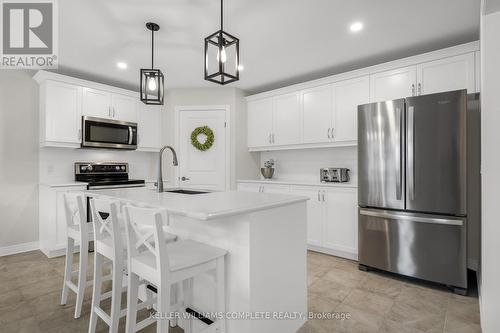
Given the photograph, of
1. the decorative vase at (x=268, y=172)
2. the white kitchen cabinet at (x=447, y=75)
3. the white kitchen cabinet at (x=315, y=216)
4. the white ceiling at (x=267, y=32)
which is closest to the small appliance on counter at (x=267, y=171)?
the decorative vase at (x=268, y=172)

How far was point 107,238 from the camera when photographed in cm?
194

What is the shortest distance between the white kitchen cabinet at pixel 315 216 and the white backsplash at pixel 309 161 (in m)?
0.60

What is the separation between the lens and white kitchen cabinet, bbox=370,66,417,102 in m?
3.05

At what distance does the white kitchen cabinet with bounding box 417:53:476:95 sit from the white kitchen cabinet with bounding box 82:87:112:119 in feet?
13.7

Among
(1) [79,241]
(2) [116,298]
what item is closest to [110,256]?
(2) [116,298]

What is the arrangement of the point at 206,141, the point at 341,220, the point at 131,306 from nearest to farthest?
the point at 131,306, the point at 341,220, the point at 206,141

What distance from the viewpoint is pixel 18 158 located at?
3.64 meters

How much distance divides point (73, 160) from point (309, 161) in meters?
3.61

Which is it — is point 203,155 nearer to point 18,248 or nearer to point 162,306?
point 18,248

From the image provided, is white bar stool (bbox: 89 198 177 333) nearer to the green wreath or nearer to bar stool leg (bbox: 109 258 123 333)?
bar stool leg (bbox: 109 258 123 333)

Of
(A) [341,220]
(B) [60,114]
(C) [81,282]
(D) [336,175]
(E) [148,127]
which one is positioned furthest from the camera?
(E) [148,127]

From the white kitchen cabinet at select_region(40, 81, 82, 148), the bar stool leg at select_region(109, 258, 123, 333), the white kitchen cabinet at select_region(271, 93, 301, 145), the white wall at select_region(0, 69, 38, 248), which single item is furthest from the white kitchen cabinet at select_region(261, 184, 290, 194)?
the white wall at select_region(0, 69, 38, 248)

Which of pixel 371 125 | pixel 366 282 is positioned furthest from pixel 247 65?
pixel 366 282

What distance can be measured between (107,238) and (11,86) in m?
3.14
